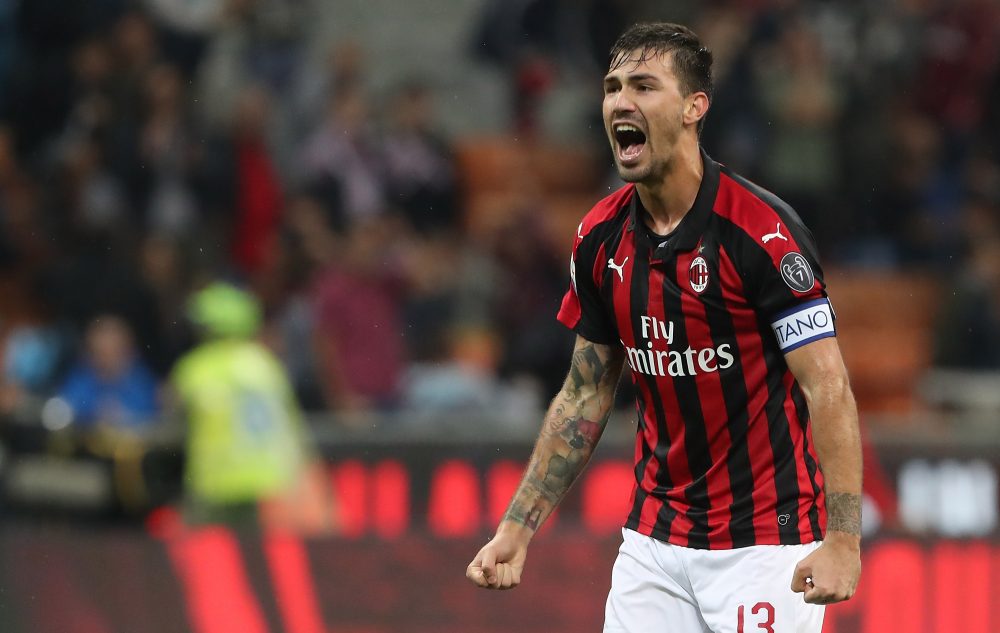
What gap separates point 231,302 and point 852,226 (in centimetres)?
471

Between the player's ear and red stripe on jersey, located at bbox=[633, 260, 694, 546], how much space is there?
0.37 m

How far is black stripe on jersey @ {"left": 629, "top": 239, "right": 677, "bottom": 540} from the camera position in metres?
4.28

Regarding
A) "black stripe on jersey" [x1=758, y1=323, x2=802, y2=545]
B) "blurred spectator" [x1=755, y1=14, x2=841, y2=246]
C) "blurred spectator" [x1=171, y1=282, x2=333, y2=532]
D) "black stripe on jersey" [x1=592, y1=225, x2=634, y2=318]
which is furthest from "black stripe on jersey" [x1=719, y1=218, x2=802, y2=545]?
"blurred spectator" [x1=755, y1=14, x2=841, y2=246]

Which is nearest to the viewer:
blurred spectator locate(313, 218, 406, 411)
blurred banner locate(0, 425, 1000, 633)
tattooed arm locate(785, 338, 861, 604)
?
tattooed arm locate(785, 338, 861, 604)

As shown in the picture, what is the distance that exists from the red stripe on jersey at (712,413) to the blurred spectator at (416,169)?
796cm

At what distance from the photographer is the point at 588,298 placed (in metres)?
4.48

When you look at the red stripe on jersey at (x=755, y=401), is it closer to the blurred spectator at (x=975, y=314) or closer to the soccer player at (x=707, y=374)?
the soccer player at (x=707, y=374)

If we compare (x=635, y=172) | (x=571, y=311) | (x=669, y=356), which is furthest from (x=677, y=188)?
(x=571, y=311)

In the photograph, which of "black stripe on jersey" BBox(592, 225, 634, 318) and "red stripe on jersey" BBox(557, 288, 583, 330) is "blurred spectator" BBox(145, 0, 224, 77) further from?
"black stripe on jersey" BBox(592, 225, 634, 318)

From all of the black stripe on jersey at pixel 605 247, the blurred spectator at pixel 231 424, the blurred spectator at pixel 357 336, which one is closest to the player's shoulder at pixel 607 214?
the black stripe on jersey at pixel 605 247

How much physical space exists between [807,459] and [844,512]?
0.33m

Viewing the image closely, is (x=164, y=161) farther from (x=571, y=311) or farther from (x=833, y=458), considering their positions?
(x=833, y=458)

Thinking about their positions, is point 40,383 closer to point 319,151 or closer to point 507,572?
point 319,151

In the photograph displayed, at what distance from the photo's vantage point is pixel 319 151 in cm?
1209
